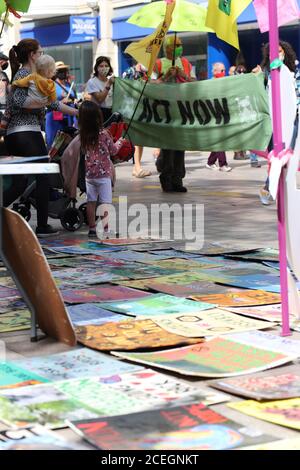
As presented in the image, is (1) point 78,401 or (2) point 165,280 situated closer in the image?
(1) point 78,401

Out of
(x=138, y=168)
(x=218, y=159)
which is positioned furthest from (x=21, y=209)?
(x=218, y=159)

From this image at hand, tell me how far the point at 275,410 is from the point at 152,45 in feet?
25.9

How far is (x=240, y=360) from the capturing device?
16.1 ft

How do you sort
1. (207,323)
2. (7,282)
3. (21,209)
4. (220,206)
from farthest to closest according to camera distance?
(220,206) → (21,209) → (7,282) → (207,323)

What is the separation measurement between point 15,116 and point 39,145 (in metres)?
0.35

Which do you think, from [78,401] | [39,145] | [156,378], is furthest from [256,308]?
[39,145]

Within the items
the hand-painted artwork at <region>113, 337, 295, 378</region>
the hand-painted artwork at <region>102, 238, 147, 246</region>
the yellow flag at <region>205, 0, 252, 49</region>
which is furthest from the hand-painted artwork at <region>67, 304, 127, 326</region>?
the hand-painted artwork at <region>102, 238, 147, 246</region>

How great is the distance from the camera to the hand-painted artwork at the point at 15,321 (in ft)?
18.6

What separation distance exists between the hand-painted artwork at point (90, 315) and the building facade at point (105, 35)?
820 inches

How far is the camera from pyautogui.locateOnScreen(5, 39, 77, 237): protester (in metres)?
9.20

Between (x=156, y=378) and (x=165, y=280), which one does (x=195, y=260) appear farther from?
(x=156, y=378)

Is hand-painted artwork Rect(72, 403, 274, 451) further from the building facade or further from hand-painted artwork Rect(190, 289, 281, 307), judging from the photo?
the building facade

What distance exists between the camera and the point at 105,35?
34812 mm

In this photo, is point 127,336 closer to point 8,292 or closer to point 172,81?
point 8,292
